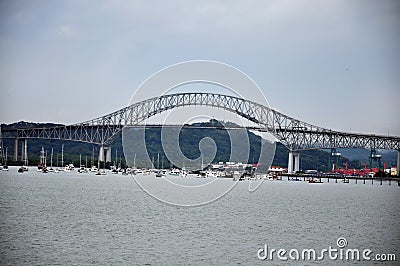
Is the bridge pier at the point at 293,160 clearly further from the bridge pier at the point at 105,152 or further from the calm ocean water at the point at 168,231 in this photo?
the calm ocean water at the point at 168,231

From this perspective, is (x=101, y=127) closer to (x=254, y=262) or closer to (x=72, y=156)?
(x=72, y=156)

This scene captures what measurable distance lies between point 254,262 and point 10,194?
36714mm

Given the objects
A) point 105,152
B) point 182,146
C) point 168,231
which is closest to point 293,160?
point 182,146

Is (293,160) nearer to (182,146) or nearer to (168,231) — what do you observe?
(182,146)

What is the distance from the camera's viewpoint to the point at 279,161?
194875 millimetres

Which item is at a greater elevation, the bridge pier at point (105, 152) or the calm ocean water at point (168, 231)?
the bridge pier at point (105, 152)

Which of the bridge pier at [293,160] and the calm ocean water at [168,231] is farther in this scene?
the bridge pier at [293,160]

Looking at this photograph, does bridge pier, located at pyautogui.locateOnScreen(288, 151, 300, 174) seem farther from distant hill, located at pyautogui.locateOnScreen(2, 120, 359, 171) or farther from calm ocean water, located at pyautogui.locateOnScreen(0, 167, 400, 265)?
calm ocean water, located at pyautogui.locateOnScreen(0, 167, 400, 265)

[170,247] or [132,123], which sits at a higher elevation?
[132,123]

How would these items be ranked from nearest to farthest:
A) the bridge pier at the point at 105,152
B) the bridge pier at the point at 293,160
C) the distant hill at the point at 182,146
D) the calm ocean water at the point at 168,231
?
the calm ocean water at the point at 168,231 < the distant hill at the point at 182,146 < the bridge pier at the point at 293,160 < the bridge pier at the point at 105,152

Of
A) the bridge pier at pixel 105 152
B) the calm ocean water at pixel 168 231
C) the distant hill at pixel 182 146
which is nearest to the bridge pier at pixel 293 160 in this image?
the distant hill at pixel 182 146

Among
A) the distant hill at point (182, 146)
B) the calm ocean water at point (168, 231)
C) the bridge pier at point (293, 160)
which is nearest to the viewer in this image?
the calm ocean water at point (168, 231)

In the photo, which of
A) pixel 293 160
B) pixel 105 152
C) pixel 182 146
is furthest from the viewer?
pixel 105 152

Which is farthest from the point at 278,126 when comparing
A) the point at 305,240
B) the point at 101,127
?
the point at 305,240
